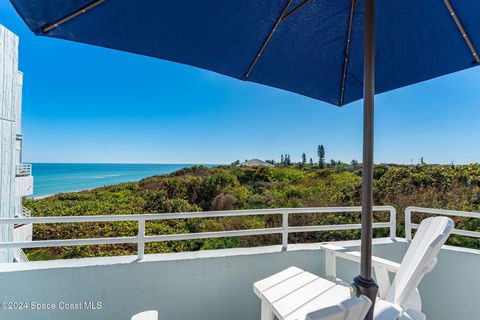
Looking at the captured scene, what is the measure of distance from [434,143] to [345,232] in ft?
14.8

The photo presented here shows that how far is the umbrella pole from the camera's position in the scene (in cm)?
101

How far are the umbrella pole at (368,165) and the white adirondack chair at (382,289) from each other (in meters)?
0.11

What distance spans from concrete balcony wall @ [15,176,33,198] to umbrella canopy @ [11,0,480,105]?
792cm

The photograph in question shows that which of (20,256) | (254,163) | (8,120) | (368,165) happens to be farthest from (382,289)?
(254,163)

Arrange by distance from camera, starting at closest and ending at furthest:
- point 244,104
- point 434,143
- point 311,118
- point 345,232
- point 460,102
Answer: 1. point 345,232
2. point 460,102
3. point 434,143
4. point 311,118
5. point 244,104

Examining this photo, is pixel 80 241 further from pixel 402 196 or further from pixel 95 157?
pixel 95 157

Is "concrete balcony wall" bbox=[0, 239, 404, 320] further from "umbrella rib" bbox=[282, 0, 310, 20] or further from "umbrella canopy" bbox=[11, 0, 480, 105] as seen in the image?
"umbrella rib" bbox=[282, 0, 310, 20]

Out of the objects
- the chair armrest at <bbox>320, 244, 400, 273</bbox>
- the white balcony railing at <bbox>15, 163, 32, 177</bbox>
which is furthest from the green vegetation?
the chair armrest at <bbox>320, 244, 400, 273</bbox>

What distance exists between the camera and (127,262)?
77.4 inches

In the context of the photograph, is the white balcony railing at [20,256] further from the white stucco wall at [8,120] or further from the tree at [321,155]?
the tree at [321,155]

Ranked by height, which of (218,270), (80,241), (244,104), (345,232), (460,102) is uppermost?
(244,104)

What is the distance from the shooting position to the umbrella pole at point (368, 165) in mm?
1010

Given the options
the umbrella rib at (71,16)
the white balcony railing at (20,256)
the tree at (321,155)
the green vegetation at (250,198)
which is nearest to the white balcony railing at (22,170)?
the green vegetation at (250,198)

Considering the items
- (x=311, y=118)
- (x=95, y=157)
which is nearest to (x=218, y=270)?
(x=311, y=118)
